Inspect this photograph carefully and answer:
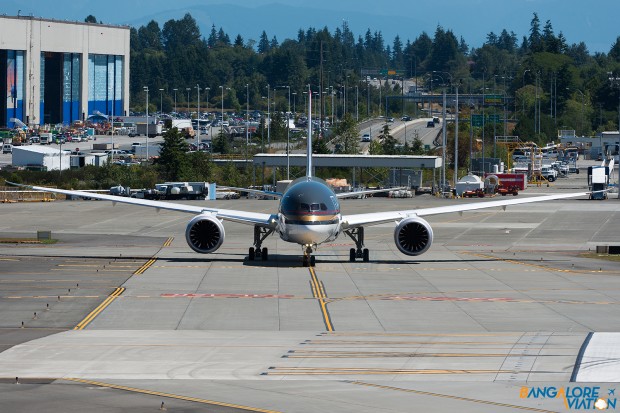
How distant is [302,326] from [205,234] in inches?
702

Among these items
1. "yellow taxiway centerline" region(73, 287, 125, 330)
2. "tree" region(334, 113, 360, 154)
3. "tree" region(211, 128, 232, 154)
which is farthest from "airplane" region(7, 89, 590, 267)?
"tree" region(211, 128, 232, 154)

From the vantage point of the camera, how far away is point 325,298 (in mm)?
43344

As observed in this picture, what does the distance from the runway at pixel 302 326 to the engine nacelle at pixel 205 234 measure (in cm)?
100

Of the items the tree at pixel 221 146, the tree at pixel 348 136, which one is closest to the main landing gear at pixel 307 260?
the tree at pixel 348 136

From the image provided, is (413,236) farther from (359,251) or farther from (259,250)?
(259,250)

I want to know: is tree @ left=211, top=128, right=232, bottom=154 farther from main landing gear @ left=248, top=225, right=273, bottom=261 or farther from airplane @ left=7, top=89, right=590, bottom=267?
main landing gear @ left=248, top=225, right=273, bottom=261

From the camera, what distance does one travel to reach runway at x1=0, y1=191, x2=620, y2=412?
87.8ft

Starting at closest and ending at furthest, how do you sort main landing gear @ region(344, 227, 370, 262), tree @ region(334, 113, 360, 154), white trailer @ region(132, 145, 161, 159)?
main landing gear @ region(344, 227, 370, 262)
tree @ region(334, 113, 360, 154)
white trailer @ region(132, 145, 161, 159)

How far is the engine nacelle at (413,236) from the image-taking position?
53.8 meters

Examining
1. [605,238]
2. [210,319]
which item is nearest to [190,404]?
[210,319]

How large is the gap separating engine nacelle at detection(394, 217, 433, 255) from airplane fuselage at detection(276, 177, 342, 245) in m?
3.14

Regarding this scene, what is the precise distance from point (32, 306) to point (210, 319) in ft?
21.4

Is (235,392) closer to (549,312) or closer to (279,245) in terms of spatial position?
(549,312)

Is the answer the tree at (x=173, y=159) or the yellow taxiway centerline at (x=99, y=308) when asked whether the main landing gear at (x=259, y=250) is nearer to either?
the yellow taxiway centerline at (x=99, y=308)
